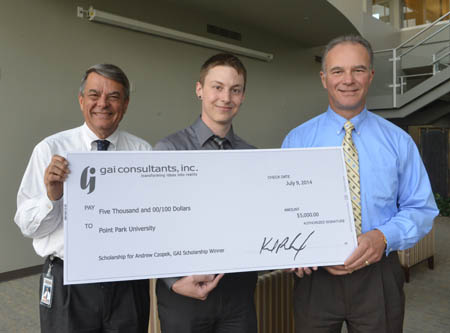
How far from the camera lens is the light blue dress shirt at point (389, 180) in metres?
1.53

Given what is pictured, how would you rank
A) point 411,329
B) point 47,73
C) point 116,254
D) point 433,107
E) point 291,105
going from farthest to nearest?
1. point 433,107
2. point 291,105
3. point 47,73
4. point 411,329
5. point 116,254

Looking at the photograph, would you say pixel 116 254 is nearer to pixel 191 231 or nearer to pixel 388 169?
pixel 191 231

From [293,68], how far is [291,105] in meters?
0.86

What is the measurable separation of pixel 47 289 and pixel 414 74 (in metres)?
8.70

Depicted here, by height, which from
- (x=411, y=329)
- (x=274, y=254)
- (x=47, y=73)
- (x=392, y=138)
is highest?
(x=47, y=73)

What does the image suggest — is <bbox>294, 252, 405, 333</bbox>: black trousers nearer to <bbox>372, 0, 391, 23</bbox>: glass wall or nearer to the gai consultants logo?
the gai consultants logo

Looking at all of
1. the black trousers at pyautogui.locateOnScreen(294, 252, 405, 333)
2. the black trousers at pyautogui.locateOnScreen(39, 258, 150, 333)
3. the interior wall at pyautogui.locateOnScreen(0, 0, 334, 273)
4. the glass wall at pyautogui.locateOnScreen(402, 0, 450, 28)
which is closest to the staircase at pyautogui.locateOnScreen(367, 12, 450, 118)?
the interior wall at pyautogui.locateOnScreen(0, 0, 334, 273)

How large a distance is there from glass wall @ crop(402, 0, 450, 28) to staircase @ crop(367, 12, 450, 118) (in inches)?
167

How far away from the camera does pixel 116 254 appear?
1287 mm

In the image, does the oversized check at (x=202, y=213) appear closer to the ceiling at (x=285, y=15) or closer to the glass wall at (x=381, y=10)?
the ceiling at (x=285, y=15)

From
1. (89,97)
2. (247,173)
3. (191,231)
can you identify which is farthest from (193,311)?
(89,97)
